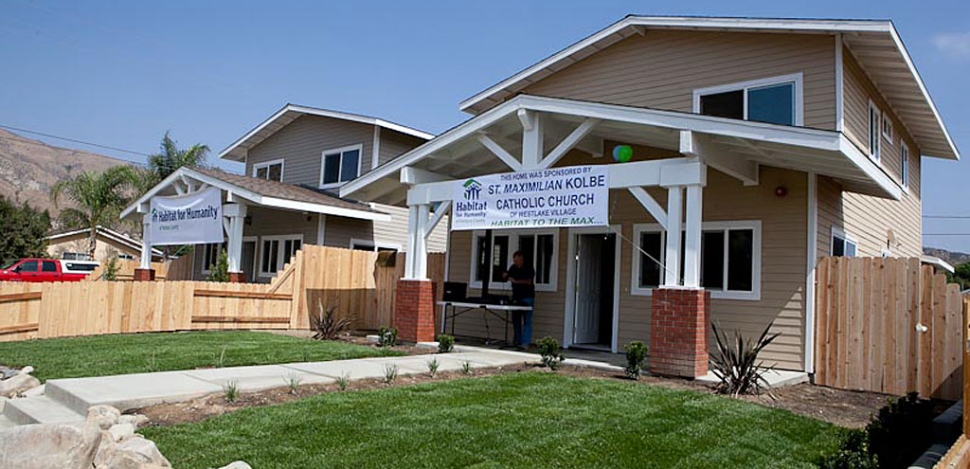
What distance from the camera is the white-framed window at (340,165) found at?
70.1 feet

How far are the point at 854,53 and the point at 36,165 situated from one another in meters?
145

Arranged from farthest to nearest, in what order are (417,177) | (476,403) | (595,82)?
(595,82)
(417,177)
(476,403)

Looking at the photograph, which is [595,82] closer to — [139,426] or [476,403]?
[476,403]

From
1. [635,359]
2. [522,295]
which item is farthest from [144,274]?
[635,359]

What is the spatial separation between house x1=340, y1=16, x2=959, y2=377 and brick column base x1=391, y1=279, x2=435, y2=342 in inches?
1.2

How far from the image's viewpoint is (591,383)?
8.72 meters

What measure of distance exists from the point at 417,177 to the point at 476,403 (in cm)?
676

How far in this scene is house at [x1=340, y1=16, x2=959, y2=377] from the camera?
31.9ft

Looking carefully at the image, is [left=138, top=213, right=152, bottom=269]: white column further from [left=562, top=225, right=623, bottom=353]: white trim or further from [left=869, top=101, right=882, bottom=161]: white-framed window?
[left=869, top=101, right=882, bottom=161]: white-framed window

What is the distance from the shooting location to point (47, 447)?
4.67 meters

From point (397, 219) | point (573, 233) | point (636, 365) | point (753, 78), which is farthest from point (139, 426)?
point (397, 219)

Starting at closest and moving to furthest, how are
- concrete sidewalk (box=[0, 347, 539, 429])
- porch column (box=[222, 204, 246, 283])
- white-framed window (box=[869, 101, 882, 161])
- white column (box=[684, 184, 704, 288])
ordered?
1. concrete sidewalk (box=[0, 347, 539, 429])
2. white column (box=[684, 184, 704, 288])
3. white-framed window (box=[869, 101, 882, 161])
4. porch column (box=[222, 204, 246, 283])

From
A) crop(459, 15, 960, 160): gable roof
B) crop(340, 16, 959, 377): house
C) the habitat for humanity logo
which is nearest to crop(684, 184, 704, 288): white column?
crop(340, 16, 959, 377): house

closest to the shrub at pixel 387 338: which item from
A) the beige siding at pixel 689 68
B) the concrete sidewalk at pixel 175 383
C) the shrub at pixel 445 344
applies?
the shrub at pixel 445 344
